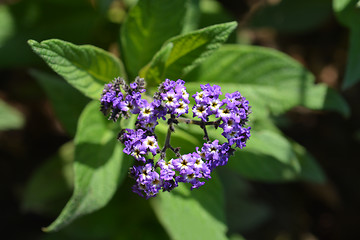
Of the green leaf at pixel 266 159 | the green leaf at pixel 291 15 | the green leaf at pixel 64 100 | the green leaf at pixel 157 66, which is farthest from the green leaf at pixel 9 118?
the green leaf at pixel 291 15

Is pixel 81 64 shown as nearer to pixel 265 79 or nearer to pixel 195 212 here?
pixel 195 212

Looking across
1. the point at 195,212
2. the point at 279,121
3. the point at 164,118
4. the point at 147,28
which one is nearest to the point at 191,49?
the point at 147,28

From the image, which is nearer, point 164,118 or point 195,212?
point 164,118

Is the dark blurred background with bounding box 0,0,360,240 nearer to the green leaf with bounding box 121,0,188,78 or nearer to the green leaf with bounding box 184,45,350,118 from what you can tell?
the green leaf with bounding box 121,0,188,78

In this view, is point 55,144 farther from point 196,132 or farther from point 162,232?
point 196,132

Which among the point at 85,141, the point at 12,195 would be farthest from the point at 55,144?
the point at 85,141

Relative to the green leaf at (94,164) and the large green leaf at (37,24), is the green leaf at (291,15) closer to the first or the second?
the large green leaf at (37,24)

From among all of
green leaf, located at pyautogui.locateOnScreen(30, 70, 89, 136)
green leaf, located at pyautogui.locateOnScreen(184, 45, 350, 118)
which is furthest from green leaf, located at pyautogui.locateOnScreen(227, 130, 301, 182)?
green leaf, located at pyautogui.locateOnScreen(30, 70, 89, 136)

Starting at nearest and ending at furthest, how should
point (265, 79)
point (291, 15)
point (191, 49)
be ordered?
point (191, 49) → point (265, 79) → point (291, 15)
